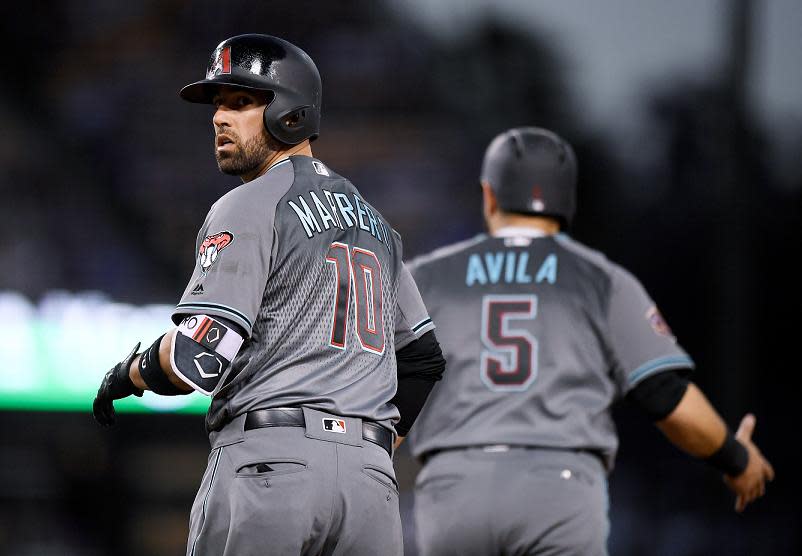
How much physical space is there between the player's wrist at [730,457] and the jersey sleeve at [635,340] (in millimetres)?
327

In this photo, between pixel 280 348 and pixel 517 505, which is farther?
pixel 517 505

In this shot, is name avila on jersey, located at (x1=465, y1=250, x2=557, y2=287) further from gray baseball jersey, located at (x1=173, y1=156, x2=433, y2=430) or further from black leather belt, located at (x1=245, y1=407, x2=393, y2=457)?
black leather belt, located at (x1=245, y1=407, x2=393, y2=457)

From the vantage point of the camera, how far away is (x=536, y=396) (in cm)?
393

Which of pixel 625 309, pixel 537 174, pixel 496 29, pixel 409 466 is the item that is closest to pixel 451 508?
pixel 625 309

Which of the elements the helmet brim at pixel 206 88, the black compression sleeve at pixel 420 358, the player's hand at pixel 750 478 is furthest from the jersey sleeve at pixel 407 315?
the player's hand at pixel 750 478

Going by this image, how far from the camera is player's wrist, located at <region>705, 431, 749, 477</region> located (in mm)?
4199

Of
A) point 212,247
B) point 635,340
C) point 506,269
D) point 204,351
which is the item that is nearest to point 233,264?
point 212,247

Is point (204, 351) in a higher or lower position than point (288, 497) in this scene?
higher

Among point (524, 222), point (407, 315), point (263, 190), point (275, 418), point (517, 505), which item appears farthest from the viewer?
point (524, 222)

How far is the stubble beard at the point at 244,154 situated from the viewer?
10.3 feet

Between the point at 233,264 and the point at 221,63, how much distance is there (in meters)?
0.63

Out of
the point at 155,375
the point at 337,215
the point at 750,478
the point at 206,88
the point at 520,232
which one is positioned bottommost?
the point at 750,478

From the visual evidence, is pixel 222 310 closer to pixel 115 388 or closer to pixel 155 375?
pixel 155 375

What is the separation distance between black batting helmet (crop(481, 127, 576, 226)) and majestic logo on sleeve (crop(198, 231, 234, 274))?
166cm
